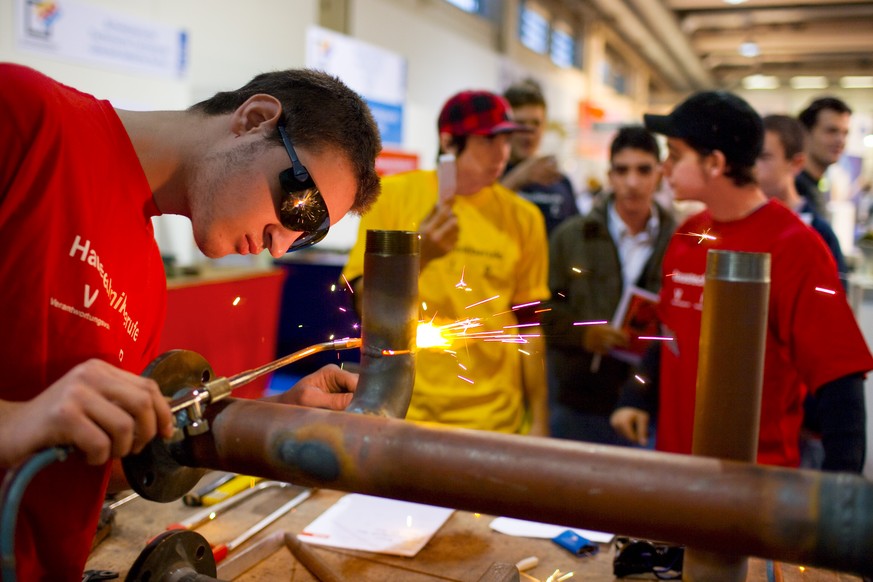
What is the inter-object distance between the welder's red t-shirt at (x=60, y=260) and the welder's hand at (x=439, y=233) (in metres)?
1.21

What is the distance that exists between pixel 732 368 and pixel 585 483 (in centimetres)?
27

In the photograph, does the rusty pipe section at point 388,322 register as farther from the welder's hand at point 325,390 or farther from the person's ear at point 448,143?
the person's ear at point 448,143

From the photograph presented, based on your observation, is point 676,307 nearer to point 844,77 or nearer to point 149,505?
point 149,505

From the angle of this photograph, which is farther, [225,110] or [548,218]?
[548,218]

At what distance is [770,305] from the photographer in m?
1.90

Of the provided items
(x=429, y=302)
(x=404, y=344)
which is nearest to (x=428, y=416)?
(x=429, y=302)

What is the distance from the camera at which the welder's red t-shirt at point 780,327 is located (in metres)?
1.80

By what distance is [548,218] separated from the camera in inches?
167

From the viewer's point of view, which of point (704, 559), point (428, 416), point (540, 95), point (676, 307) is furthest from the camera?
point (540, 95)

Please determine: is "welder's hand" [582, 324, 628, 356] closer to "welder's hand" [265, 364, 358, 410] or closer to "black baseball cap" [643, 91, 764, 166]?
"black baseball cap" [643, 91, 764, 166]

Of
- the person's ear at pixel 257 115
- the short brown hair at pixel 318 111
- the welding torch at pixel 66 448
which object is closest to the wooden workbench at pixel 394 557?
the welding torch at pixel 66 448

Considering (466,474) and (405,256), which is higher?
(405,256)

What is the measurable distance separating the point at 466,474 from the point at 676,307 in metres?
1.64

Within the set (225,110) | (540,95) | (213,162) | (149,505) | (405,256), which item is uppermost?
(540,95)
